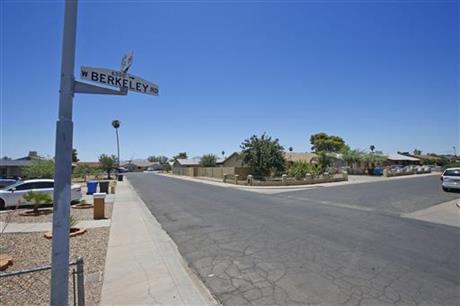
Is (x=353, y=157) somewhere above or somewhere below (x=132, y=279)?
above

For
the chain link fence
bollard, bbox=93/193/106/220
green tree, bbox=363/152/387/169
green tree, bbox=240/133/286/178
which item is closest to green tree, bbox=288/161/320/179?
green tree, bbox=240/133/286/178

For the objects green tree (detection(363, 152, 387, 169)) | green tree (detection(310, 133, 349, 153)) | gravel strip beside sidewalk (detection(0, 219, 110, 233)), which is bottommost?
gravel strip beside sidewalk (detection(0, 219, 110, 233))

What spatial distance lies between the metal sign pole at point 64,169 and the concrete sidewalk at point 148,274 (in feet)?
6.87

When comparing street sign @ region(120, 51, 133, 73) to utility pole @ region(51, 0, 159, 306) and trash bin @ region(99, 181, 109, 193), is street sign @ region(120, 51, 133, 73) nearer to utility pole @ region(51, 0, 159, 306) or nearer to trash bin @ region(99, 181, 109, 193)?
utility pole @ region(51, 0, 159, 306)

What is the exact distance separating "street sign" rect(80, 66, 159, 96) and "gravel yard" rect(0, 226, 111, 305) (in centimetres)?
337

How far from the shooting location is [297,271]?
5.80m

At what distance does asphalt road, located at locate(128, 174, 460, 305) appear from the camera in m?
A: 4.82

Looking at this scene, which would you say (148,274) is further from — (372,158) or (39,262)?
(372,158)

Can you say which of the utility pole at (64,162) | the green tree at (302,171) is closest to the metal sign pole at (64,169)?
the utility pole at (64,162)

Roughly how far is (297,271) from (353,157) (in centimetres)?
5467

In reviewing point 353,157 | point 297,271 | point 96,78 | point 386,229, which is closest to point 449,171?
point 386,229

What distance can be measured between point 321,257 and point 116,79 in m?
5.72

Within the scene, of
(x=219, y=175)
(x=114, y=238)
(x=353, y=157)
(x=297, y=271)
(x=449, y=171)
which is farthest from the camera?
(x=353, y=157)

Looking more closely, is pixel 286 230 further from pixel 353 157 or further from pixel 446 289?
pixel 353 157
